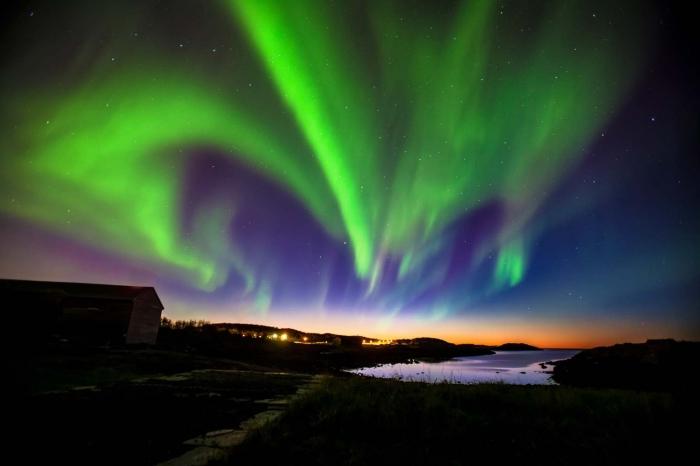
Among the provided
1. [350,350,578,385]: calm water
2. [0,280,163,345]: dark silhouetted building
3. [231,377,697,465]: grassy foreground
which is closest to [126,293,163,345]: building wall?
[0,280,163,345]: dark silhouetted building

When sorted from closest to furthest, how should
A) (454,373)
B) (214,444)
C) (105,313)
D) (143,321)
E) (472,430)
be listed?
(214,444) < (472,430) < (105,313) < (143,321) < (454,373)

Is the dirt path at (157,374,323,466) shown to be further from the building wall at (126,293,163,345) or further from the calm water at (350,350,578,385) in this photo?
the building wall at (126,293,163,345)

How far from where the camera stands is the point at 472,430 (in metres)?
6.12

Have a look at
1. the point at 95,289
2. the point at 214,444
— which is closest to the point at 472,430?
the point at 214,444

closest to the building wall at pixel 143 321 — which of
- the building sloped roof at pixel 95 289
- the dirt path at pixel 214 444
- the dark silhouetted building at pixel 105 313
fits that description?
the dark silhouetted building at pixel 105 313

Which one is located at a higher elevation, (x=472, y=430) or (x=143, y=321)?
(x=143, y=321)

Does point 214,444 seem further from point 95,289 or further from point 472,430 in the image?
point 95,289

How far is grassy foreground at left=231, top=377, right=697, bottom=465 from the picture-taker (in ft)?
16.2

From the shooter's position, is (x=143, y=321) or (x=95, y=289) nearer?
(x=143, y=321)

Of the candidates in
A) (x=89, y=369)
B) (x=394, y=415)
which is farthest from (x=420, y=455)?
(x=89, y=369)

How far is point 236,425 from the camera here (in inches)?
268

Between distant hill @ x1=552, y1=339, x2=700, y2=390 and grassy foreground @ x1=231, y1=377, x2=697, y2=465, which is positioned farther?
distant hill @ x1=552, y1=339, x2=700, y2=390

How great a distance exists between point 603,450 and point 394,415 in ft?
10.7

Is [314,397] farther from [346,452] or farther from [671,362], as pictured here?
[671,362]
